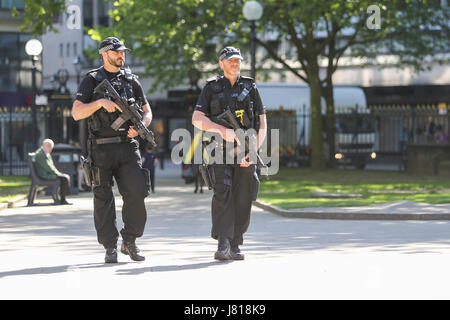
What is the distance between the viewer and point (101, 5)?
234 ft

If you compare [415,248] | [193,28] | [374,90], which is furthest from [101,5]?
[415,248]

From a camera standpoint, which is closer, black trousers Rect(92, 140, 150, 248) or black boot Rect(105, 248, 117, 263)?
black trousers Rect(92, 140, 150, 248)

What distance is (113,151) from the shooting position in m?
9.78

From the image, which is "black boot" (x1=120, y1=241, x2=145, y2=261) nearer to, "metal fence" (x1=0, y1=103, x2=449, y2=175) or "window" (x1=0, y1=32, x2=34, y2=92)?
"metal fence" (x1=0, y1=103, x2=449, y2=175)

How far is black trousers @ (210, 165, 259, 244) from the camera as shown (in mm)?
10055

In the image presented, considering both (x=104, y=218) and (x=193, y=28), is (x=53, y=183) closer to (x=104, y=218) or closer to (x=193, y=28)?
(x=104, y=218)

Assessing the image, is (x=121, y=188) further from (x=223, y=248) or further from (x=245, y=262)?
(x=245, y=262)

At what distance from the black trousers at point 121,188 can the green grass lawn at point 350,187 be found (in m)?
8.06

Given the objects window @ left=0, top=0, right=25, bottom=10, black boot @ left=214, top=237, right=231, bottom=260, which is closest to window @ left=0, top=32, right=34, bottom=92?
window @ left=0, top=0, right=25, bottom=10

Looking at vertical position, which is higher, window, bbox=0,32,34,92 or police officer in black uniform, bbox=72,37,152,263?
window, bbox=0,32,34,92

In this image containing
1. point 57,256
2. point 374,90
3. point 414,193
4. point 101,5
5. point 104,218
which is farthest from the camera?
point 101,5

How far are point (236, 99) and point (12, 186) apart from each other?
17.0m

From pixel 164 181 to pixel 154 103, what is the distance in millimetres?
25132

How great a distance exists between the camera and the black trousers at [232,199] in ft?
33.0
